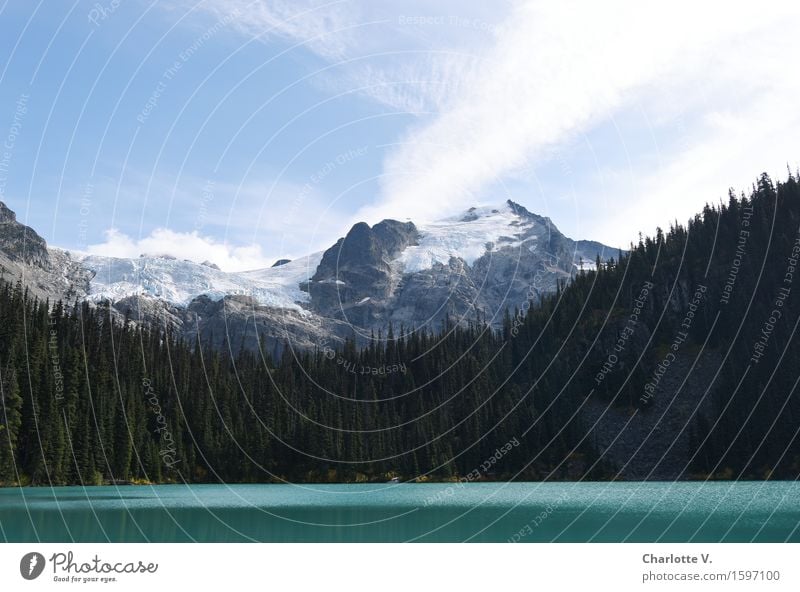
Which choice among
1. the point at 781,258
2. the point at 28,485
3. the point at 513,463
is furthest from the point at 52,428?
the point at 781,258

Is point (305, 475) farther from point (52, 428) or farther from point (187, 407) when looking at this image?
point (52, 428)

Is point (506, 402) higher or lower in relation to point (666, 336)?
lower

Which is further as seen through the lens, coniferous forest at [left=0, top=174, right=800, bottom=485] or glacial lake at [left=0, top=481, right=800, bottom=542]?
coniferous forest at [left=0, top=174, right=800, bottom=485]

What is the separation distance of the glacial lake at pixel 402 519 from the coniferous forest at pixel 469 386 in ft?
86.8

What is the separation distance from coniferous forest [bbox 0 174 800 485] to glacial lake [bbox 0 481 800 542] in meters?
26.5

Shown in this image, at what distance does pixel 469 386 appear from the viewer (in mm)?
164500

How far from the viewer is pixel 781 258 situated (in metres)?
157

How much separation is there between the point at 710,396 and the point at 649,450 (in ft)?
50.4

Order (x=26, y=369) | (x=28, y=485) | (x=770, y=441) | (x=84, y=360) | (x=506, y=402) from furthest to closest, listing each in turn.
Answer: (x=506, y=402) < (x=770, y=441) < (x=84, y=360) < (x=26, y=369) < (x=28, y=485)

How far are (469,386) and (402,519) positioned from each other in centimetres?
10702

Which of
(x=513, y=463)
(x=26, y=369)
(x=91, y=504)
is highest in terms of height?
(x=26, y=369)

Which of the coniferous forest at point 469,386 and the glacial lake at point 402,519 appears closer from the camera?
the glacial lake at point 402,519

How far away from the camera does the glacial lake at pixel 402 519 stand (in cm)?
4384

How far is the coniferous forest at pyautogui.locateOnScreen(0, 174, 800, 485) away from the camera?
104438 millimetres
